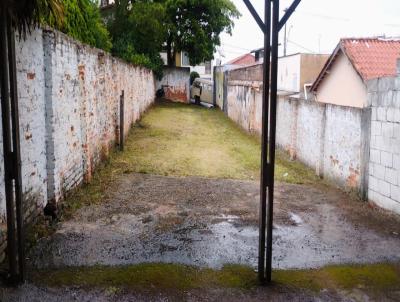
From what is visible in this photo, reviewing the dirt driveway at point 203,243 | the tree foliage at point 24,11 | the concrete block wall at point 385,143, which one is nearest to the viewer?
the tree foliage at point 24,11

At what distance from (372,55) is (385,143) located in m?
8.64

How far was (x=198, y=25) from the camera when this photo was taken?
1196 inches

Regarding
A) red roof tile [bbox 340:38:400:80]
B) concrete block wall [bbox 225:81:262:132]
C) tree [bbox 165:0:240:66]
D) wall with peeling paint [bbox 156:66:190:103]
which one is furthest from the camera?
wall with peeling paint [bbox 156:66:190:103]

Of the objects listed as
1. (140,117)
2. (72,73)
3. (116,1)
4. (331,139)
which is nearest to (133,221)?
(72,73)

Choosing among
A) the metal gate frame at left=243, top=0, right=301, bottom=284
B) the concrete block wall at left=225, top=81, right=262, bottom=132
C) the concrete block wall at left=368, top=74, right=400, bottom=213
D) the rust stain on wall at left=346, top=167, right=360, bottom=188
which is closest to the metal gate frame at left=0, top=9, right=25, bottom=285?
the metal gate frame at left=243, top=0, right=301, bottom=284

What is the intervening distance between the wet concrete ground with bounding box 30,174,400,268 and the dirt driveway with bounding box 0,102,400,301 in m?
0.01

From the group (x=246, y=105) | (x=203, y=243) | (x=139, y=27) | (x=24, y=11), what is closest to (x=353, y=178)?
(x=203, y=243)

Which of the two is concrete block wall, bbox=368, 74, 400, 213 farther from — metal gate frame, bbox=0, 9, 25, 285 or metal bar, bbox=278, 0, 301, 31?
metal gate frame, bbox=0, 9, 25, 285

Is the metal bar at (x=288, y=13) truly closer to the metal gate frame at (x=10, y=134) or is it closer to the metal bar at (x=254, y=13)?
the metal bar at (x=254, y=13)

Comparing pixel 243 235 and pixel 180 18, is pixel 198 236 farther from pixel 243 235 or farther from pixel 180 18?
pixel 180 18

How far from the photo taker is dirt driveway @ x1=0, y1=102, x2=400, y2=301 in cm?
439

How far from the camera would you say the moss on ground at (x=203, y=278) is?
4453 mm

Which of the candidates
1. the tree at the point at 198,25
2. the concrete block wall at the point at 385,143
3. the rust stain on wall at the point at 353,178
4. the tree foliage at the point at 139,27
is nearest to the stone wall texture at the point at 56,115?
the rust stain on wall at the point at 353,178

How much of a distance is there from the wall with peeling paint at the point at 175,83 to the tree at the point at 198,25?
4.91ft
